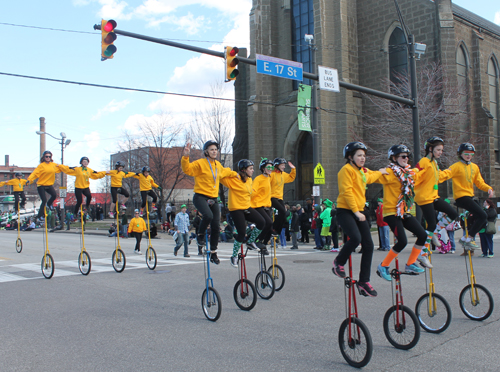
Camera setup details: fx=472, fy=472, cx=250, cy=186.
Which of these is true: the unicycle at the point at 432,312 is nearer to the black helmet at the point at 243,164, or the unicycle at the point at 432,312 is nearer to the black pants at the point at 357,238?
the black pants at the point at 357,238

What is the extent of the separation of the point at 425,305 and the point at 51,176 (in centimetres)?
982

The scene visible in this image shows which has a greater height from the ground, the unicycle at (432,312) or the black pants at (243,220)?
the black pants at (243,220)

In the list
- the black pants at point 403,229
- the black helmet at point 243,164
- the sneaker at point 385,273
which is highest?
the black helmet at point 243,164

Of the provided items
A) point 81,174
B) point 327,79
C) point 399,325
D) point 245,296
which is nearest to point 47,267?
point 81,174

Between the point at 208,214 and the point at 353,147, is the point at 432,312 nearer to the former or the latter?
the point at 353,147

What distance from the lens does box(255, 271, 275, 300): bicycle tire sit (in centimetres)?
925

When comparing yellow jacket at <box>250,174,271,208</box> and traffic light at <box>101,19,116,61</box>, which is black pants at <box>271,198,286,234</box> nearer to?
yellow jacket at <box>250,174,271,208</box>

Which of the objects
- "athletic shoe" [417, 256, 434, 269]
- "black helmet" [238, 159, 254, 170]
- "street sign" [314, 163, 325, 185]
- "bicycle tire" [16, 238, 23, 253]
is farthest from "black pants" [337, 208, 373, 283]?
"bicycle tire" [16, 238, 23, 253]

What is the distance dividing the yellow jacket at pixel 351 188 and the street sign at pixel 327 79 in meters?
9.76

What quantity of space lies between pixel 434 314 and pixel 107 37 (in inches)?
401

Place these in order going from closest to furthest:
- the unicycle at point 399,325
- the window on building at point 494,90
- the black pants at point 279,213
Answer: the unicycle at point 399,325 < the black pants at point 279,213 < the window on building at point 494,90

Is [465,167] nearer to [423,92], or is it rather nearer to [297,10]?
[423,92]

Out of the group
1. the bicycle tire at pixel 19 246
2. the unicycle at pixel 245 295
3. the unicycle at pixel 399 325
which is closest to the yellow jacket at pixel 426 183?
the unicycle at pixel 399 325

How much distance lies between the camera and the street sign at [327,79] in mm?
15375
